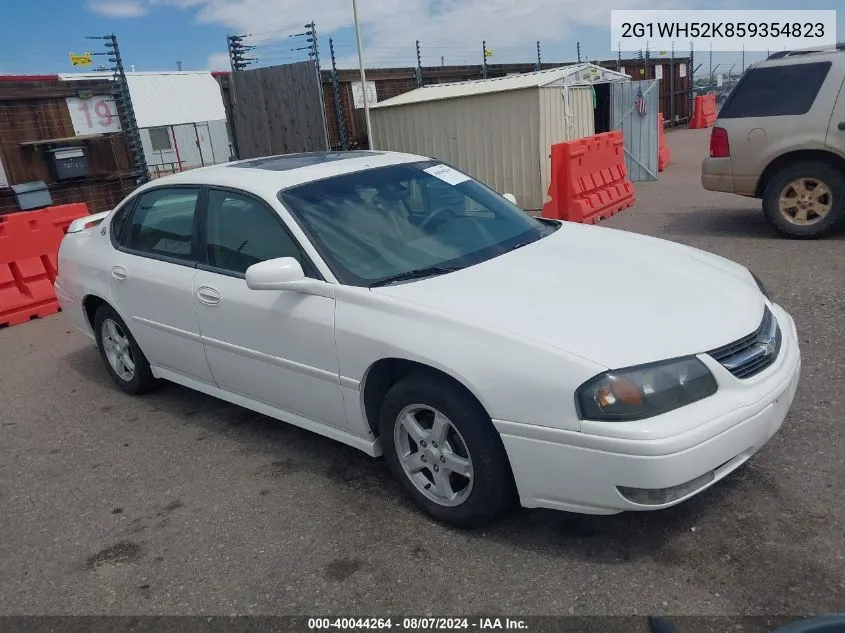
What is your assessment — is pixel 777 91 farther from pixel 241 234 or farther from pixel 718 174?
pixel 241 234

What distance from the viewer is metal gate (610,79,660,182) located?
43.9 ft

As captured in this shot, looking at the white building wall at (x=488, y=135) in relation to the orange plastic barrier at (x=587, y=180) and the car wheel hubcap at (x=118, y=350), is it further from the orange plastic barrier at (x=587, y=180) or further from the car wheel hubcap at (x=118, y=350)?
the car wheel hubcap at (x=118, y=350)

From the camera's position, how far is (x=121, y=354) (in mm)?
5039

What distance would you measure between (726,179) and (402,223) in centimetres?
560

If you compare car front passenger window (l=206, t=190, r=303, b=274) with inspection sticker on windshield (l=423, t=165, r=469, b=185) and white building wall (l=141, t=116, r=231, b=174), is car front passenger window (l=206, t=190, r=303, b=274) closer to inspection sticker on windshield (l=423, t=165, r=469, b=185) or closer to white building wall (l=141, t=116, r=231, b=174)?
inspection sticker on windshield (l=423, t=165, r=469, b=185)

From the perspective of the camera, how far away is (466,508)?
3.03 metres

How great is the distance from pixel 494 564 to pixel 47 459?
2851 millimetres

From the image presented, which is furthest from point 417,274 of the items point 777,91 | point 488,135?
point 488,135

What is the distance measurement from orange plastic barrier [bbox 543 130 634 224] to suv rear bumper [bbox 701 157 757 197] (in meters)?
1.72

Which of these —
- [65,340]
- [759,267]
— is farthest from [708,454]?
[65,340]

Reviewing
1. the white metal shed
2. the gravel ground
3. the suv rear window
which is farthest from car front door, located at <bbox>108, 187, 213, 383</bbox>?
the white metal shed

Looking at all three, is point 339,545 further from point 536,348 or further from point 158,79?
point 158,79

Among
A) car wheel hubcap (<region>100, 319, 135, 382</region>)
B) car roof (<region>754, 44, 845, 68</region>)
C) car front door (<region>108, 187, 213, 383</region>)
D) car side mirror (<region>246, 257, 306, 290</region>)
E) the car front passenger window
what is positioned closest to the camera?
car side mirror (<region>246, 257, 306, 290</region>)

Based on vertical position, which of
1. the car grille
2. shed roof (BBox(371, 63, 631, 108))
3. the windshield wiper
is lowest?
the car grille
